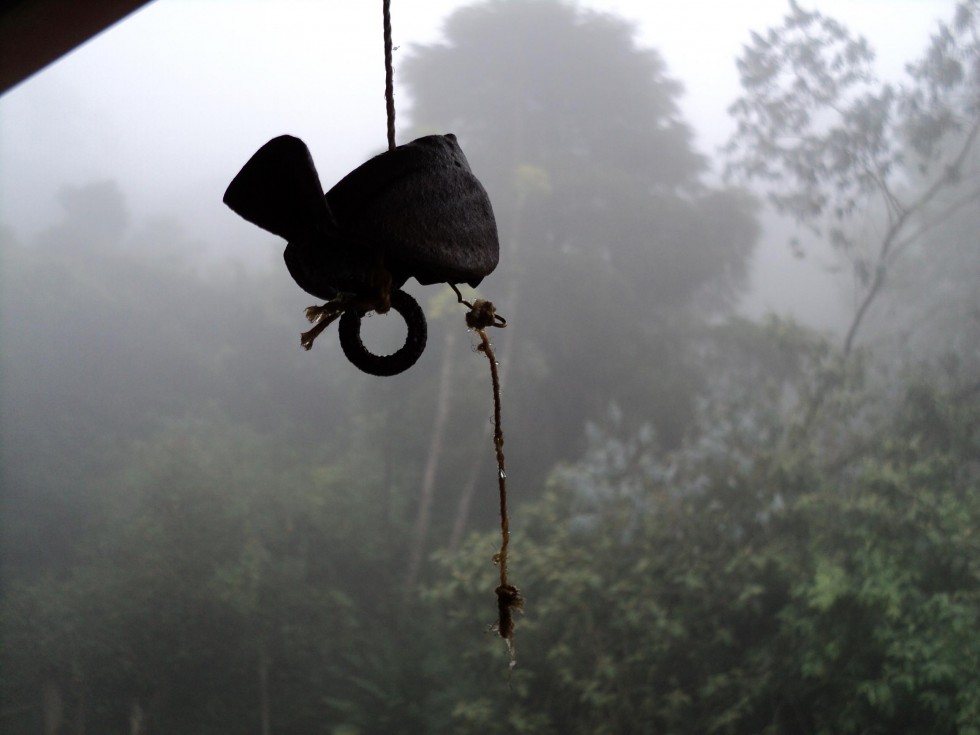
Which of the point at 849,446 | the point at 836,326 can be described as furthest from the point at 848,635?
the point at 836,326

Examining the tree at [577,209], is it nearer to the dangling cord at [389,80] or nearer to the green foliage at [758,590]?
the green foliage at [758,590]

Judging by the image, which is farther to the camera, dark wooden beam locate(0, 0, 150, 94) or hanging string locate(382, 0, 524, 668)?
dark wooden beam locate(0, 0, 150, 94)

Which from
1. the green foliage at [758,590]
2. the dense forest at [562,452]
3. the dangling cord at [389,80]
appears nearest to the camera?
the dangling cord at [389,80]

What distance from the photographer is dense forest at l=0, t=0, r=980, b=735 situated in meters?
3.12

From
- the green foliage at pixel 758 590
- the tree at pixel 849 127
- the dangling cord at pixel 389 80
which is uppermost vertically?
the tree at pixel 849 127

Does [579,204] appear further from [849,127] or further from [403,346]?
[403,346]

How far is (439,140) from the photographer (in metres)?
0.51

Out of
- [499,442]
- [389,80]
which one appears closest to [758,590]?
[499,442]

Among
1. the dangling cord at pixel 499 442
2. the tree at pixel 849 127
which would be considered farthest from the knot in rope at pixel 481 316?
the tree at pixel 849 127

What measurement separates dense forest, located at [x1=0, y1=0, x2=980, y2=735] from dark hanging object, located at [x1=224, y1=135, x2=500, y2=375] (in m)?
2.26

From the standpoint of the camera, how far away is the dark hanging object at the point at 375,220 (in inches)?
17.3

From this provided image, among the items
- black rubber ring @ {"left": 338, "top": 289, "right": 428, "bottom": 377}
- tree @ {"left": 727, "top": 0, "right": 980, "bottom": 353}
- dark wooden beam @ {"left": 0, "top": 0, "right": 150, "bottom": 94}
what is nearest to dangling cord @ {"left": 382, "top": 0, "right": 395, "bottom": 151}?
black rubber ring @ {"left": 338, "top": 289, "right": 428, "bottom": 377}

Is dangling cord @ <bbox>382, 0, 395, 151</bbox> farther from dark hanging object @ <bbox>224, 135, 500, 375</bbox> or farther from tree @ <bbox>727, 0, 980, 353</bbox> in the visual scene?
tree @ <bbox>727, 0, 980, 353</bbox>

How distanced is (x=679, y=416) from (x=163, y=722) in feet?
12.2
